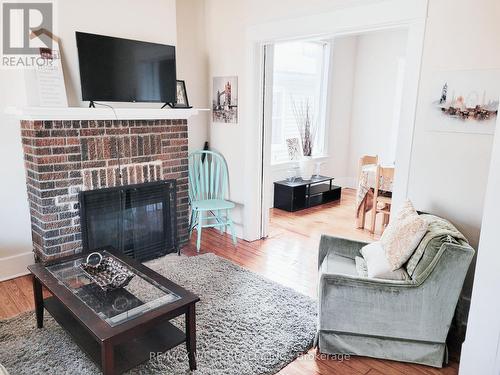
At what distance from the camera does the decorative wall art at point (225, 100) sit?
3.98m

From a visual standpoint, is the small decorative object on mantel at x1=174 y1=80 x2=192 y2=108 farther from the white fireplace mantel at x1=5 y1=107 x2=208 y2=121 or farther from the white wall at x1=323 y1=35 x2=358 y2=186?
the white wall at x1=323 y1=35 x2=358 y2=186

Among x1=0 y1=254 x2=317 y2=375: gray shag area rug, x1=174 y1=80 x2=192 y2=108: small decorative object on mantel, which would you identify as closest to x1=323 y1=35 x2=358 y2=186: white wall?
x1=174 y1=80 x2=192 y2=108: small decorative object on mantel

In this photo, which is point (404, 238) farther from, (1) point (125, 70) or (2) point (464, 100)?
(1) point (125, 70)

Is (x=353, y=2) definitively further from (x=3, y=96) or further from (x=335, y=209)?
(x=335, y=209)

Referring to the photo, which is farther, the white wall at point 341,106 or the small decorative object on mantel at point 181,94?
the white wall at point 341,106

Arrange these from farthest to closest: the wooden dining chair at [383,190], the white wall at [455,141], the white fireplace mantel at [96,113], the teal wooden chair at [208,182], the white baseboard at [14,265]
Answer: the wooden dining chair at [383,190] < the teal wooden chair at [208,182] < the white baseboard at [14,265] < the white fireplace mantel at [96,113] < the white wall at [455,141]

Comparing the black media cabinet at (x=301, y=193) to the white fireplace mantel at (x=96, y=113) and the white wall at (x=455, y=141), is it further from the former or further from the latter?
the white wall at (x=455, y=141)

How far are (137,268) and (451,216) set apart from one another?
2110 millimetres

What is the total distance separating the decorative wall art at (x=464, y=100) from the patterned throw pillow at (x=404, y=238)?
2.19 ft

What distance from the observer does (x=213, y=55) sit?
4.13 meters

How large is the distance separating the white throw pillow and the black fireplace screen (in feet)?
6.42

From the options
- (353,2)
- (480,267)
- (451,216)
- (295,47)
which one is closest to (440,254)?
(480,267)

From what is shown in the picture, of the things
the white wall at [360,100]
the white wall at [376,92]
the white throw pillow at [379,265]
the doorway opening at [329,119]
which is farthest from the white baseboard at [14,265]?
the white wall at [376,92]

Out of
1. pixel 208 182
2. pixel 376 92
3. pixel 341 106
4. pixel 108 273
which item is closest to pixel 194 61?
pixel 208 182
